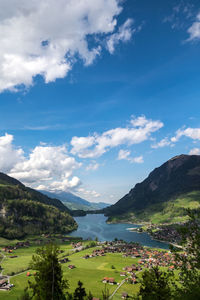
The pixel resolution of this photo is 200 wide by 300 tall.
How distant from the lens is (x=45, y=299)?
1271 inches

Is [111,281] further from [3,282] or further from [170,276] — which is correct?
[170,276]

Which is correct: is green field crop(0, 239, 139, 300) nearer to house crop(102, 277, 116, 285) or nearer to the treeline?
house crop(102, 277, 116, 285)

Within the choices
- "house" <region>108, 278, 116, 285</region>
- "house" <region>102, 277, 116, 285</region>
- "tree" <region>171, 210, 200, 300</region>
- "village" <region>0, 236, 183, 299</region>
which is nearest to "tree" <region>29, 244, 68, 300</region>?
"tree" <region>171, 210, 200, 300</region>

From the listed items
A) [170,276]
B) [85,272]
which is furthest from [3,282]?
[170,276]

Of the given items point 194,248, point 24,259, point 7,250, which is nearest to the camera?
point 194,248

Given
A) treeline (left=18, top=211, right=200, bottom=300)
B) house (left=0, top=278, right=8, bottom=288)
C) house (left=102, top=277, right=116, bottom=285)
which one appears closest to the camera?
treeline (left=18, top=211, right=200, bottom=300)

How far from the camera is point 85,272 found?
12362 cm

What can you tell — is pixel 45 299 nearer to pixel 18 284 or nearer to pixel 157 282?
pixel 157 282

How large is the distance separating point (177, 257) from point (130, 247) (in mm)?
198429

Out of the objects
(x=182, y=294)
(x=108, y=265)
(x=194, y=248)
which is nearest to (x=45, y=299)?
(x=182, y=294)

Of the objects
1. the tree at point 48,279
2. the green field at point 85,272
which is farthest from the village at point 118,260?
the tree at point 48,279

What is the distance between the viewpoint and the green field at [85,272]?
93.3m

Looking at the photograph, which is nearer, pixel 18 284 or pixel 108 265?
pixel 18 284

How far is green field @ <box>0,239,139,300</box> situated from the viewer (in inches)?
3672
